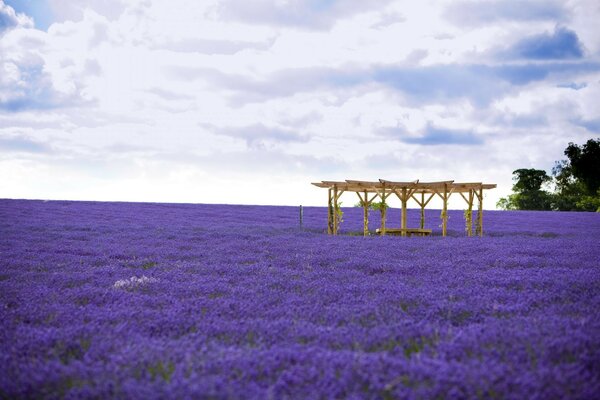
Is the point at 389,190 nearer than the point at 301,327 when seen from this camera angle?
No

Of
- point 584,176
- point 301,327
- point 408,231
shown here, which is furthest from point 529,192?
point 301,327

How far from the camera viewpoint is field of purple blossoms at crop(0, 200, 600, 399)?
3119mm

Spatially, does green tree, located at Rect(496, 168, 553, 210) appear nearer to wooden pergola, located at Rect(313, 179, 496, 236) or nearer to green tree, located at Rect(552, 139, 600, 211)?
green tree, located at Rect(552, 139, 600, 211)

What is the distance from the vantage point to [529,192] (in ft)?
173

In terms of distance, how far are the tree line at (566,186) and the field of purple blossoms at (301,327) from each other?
41216 millimetres

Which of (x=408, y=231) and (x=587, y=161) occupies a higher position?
(x=587, y=161)

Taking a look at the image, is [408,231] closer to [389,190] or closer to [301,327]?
[389,190]

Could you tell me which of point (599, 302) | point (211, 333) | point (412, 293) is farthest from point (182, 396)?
point (599, 302)

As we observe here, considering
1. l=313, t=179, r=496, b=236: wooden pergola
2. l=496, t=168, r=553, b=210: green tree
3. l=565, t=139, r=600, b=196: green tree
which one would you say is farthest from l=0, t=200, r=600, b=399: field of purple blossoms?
l=496, t=168, r=553, b=210: green tree

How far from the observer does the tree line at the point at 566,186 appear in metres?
44.2

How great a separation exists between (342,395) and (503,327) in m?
2.17

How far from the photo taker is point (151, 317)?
4949 millimetres

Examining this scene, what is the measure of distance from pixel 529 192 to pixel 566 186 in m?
8.33

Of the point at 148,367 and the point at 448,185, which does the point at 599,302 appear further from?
the point at 448,185
